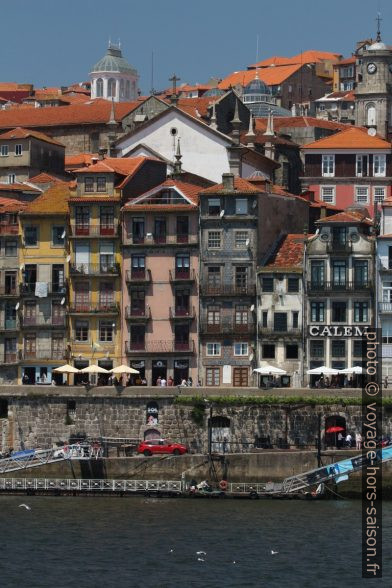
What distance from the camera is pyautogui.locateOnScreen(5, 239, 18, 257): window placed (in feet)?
409

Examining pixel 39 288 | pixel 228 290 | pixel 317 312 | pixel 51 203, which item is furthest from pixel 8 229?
pixel 317 312

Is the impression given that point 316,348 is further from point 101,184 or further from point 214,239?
point 101,184

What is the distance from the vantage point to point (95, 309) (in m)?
123

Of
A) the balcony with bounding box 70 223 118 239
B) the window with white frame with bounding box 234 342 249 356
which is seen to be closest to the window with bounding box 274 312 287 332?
the window with white frame with bounding box 234 342 249 356

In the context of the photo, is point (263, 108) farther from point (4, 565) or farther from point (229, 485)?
point (4, 565)

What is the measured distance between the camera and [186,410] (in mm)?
113938

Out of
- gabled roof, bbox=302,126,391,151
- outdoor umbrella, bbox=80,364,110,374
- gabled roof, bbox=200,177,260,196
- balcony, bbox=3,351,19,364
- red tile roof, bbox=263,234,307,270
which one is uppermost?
gabled roof, bbox=302,126,391,151

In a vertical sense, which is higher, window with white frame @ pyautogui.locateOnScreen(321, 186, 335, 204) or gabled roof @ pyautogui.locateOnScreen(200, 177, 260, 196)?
window with white frame @ pyautogui.locateOnScreen(321, 186, 335, 204)

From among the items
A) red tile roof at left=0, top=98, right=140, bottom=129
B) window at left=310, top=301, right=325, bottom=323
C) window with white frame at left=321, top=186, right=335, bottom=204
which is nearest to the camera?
window at left=310, top=301, right=325, bottom=323

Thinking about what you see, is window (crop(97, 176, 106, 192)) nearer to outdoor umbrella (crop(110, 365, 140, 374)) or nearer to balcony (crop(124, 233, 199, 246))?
balcony (crop(124, 233, 199, 246))

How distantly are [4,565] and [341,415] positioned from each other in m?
29.9

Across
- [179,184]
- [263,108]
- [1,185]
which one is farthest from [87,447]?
[263,108]

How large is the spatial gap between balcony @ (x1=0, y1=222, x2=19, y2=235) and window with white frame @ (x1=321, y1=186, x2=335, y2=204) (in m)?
35.3

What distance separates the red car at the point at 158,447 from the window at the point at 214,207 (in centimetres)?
1695
